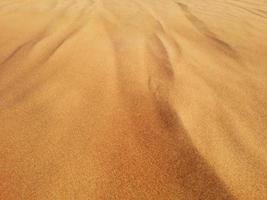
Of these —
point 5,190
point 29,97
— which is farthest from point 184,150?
point 29,97

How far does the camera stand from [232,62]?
76.4 inches

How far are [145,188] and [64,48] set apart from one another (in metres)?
1.31

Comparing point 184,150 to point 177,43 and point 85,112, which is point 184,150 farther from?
point 177,43

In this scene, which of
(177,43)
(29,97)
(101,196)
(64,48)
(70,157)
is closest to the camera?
(101,196)

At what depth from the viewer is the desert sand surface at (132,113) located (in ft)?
3.40

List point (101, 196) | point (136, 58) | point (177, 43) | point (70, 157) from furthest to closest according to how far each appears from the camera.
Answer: point (177, 43)
point (136, 58)
point (70, 157)
point (101, 196)

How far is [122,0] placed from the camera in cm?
369

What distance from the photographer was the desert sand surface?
40.8 inches

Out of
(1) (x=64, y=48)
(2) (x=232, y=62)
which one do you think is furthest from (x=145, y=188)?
(1) (x=64, y=48)

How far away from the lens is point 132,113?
138 centimetres

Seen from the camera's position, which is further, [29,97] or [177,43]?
[177,43]

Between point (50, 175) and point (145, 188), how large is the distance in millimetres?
300

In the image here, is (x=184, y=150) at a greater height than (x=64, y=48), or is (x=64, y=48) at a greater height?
(x=64, y=48)

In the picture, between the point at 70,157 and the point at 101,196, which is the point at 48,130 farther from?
the point at 101,196
